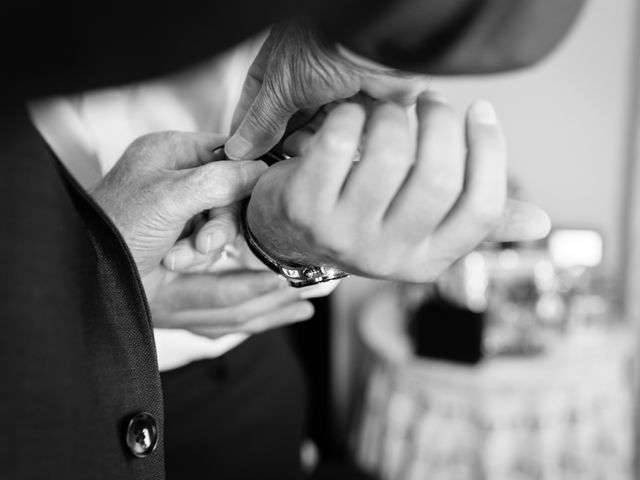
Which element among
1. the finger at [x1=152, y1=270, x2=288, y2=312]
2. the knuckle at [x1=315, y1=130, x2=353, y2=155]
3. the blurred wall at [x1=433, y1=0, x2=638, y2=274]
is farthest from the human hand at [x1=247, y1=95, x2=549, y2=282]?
the blurred wall at [x1=433, y1=0, x2=638, y2=274]

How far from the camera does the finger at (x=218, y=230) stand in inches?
21.3

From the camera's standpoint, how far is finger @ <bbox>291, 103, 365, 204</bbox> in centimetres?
37

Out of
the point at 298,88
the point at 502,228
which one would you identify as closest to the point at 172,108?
the point at 298,88

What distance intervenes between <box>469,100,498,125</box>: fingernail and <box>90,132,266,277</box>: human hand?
175 millimetres

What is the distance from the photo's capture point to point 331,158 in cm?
37

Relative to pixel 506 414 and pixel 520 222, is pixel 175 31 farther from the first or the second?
pixel 506 414

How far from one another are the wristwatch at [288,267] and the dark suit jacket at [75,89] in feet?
0.51

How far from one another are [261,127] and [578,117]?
166 cm

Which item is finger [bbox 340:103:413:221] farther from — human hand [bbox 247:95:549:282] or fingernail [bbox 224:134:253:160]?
fingernail [bbox 224:134:253:160]

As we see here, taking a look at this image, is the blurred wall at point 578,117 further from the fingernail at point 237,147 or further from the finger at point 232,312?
→ the fingernail at point 237,147

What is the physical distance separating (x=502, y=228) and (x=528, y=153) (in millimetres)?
1655

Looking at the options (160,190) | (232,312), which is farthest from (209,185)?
(232,312)

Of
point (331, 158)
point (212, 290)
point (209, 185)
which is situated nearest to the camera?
point (331, 158)

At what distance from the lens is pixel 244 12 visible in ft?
0.87
